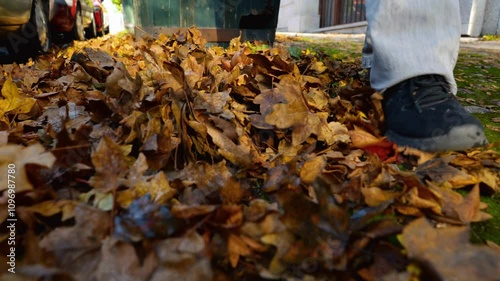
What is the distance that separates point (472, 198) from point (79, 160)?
1.01 meters

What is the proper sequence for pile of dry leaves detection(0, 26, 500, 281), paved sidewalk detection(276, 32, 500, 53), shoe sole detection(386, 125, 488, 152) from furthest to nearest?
paved sidewalk detection(276, 32, 500, 53), shoe sole detection(386, 125, 488, 152), pile of dry leaves detection(0, 26, 500, 281)

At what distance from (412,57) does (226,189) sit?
37.4 inches

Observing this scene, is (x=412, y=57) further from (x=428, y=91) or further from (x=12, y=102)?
(x=12, y=102)

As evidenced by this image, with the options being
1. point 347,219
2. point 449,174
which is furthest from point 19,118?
point 449,174

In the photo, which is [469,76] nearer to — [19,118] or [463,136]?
[463,136]

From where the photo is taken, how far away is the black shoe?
118 cm

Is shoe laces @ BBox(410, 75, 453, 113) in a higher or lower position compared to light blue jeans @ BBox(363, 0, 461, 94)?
lower

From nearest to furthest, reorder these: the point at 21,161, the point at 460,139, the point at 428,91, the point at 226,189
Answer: the point at 21,161 < the point at 226,189 < the point at 460,139 < the point at 428,91

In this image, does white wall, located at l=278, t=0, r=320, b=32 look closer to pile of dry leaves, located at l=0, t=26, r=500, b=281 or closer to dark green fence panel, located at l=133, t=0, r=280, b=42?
dark green fence panel, located at l=133, t=0, r=280, b=42

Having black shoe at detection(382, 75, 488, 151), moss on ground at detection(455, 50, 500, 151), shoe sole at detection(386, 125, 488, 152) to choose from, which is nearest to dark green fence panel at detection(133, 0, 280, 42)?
moss on ground at detection(455, 50, 500, 151)

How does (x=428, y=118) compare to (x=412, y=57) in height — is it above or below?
below

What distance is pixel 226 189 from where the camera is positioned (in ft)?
2.92

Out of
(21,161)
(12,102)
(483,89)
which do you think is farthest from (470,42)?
(21,161)

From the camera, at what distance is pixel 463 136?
1.17 metres
